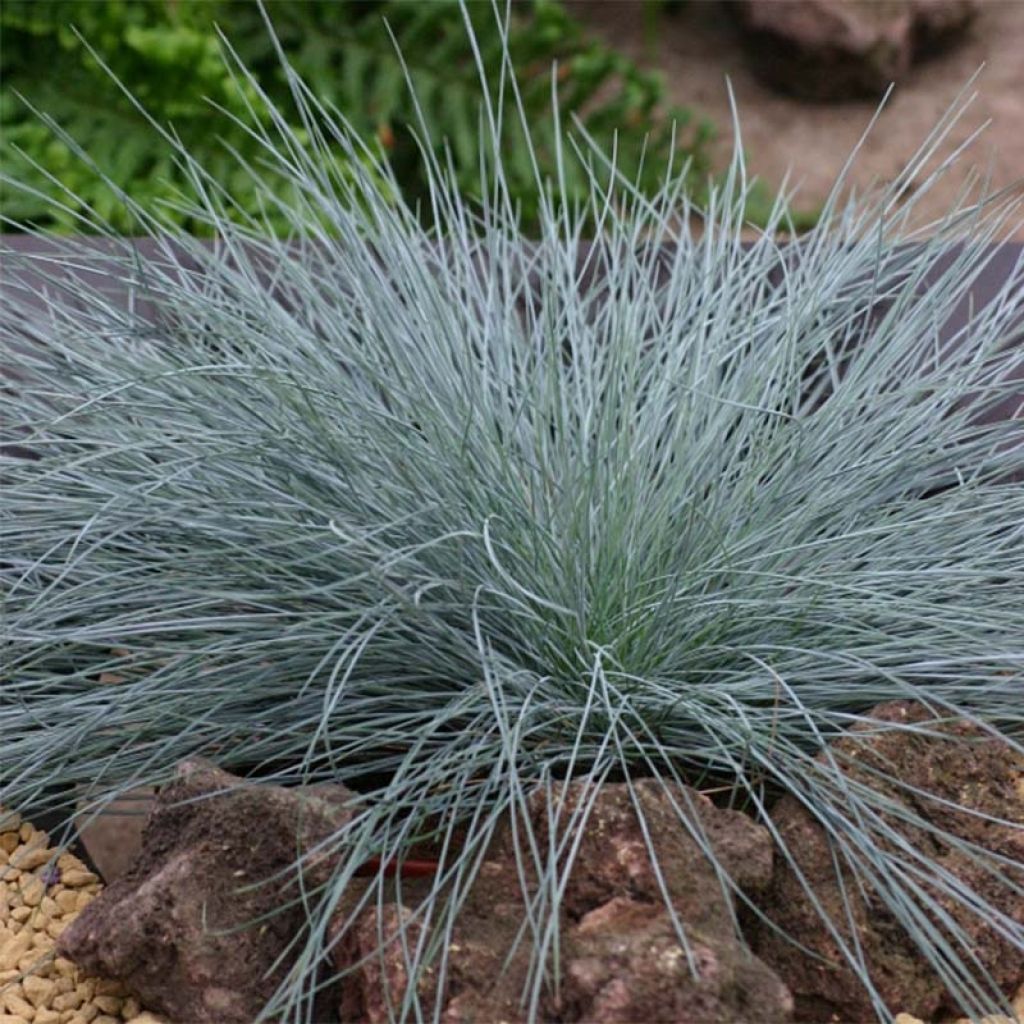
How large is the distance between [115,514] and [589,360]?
521mm

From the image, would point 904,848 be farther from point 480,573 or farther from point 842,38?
point 842,38

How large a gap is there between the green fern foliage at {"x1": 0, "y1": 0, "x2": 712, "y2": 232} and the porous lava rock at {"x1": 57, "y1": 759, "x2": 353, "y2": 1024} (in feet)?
6.66

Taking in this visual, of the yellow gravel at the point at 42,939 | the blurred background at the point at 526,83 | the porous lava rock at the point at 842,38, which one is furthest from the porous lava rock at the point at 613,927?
the porous lava rock at the point at 842,38

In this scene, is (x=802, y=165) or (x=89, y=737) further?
(x=802, y=165)

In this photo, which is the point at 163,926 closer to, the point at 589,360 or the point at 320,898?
the point at 320,898

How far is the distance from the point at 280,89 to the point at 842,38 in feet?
5.32

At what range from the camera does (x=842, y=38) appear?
14.6 feet

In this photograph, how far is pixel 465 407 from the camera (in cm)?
152

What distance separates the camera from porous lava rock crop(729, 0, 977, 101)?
444 cm

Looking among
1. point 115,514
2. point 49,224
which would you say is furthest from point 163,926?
point 49,224

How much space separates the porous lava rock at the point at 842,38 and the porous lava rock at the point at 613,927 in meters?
3.63

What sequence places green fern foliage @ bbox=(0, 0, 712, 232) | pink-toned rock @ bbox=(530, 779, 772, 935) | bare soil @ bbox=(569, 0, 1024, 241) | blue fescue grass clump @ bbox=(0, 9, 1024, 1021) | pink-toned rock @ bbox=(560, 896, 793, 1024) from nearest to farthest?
pink-toned rock @ bbox=(560, 896, 793, 1024) → pink-toned rock @ bbox=(530, 779, 772, 935) → blue fescue grass clump @ bbox=(0, 9, 1024, 1021) → green fern foliage @ bbox=(0, 0, 712, 232) → bare soil @ bbox=(569, 0, 1024, 241)

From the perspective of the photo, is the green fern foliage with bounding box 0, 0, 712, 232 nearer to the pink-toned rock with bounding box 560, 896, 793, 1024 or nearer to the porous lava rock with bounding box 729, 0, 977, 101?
the porous lava rock with bounding box 729, 0, 977, 101

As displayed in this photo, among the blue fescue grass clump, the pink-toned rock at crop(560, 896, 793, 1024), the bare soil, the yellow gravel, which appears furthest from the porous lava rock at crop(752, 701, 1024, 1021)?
the bare soil
